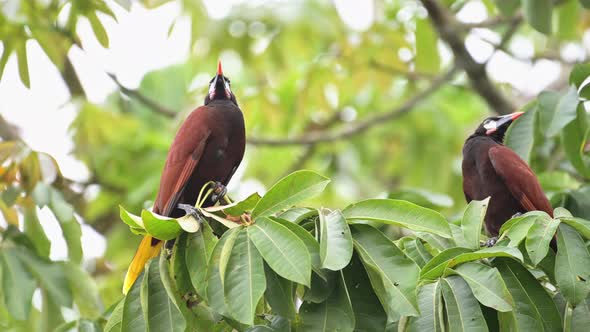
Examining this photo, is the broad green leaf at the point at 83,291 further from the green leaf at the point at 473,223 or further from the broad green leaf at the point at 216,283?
the green leaf at the point at 473,223

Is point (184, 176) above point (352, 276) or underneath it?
underneath

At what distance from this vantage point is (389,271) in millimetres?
2125

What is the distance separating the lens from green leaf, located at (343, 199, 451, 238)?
223 cm

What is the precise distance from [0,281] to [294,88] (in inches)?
144

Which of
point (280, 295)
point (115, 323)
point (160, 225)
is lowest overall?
point (115, 323)

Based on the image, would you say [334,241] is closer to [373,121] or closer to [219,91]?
[219,91]

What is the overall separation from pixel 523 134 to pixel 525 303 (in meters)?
1.49

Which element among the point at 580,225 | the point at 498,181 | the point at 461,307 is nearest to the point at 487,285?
the point at 461,307

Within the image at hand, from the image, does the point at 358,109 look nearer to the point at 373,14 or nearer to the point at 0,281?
the point at 373,14

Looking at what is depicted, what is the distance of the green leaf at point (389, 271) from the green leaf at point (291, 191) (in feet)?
0.56

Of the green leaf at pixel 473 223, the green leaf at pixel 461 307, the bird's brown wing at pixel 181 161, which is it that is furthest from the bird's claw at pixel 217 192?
the green leaf at pixel 461 307

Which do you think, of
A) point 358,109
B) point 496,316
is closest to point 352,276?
point 496,316

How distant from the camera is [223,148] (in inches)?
129

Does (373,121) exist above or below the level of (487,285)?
below
